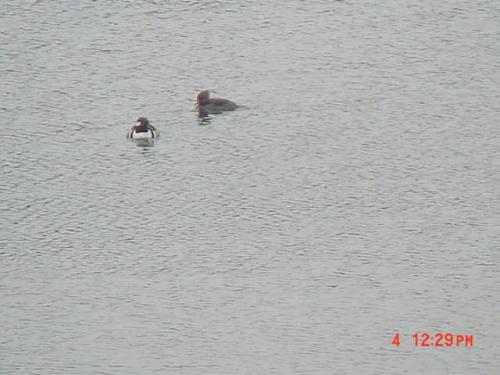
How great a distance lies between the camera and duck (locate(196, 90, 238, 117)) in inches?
1127

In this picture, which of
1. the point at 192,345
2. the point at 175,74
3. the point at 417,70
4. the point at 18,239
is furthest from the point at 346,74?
the point at 192,345

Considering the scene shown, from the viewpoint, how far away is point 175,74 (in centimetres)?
3062

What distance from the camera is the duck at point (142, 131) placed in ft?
89.9

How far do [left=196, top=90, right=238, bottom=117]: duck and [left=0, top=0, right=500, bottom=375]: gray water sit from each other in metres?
0.19

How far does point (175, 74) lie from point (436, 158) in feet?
21.5
